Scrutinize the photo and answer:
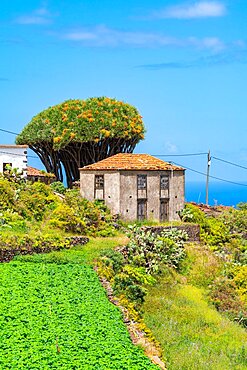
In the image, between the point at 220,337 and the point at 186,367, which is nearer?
the point at 186,367

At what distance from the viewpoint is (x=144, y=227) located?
1448 inches

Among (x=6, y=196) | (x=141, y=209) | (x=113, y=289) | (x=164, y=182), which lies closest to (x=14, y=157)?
(x=6, y=196)

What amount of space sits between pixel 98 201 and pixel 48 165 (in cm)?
1647

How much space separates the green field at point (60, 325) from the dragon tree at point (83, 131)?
87.0 feet

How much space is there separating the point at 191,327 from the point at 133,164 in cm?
1785

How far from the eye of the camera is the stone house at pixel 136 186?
128 ft

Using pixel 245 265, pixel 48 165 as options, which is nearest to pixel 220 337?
pixel 245 265

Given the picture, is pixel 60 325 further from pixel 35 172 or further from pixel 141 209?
pixel 35 172

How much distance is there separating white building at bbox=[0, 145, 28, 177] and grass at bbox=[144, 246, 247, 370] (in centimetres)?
1489

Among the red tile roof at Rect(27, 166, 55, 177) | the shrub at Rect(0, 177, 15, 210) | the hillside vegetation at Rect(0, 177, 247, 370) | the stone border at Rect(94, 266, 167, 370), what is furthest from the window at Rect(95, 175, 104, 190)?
the stone border at Rect(94, 266, 167, 370)

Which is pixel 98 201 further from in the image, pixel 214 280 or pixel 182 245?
pixel 214 280

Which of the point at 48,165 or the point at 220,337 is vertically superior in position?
the point at 48,165

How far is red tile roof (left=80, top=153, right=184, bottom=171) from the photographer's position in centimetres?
3909

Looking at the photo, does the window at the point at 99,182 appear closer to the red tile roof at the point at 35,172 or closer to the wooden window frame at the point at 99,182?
the wooden window frame at the point at 99,182
